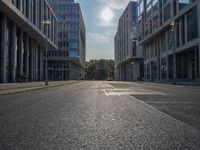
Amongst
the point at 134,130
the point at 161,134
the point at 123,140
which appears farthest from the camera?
the point at 134,130

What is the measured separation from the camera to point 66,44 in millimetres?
110875

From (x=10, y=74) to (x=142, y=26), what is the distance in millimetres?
48506

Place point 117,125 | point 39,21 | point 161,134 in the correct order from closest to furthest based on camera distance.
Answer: point 161,134
point 117,125
point 39,21

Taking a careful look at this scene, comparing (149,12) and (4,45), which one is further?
(149,12)

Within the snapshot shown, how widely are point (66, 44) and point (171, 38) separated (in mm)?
60542

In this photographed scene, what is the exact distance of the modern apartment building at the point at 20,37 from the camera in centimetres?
4431

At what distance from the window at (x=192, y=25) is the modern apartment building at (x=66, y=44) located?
213ft

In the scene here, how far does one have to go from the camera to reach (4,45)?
44.5 metres

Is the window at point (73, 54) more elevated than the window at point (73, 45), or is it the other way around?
the window at point (73, 45)

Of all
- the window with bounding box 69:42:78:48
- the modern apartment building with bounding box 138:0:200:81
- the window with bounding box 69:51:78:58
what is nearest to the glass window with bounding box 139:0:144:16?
the modern apartment building with bounding box 138:0:200:81

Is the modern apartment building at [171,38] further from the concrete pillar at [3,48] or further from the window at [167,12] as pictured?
the concrete pillar at [3,48]

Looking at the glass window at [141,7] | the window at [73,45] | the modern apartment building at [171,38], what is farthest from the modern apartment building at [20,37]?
the window at [73,45]

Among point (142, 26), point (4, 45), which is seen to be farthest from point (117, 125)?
point (142, 26)

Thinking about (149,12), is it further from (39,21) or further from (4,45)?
(4,45)
